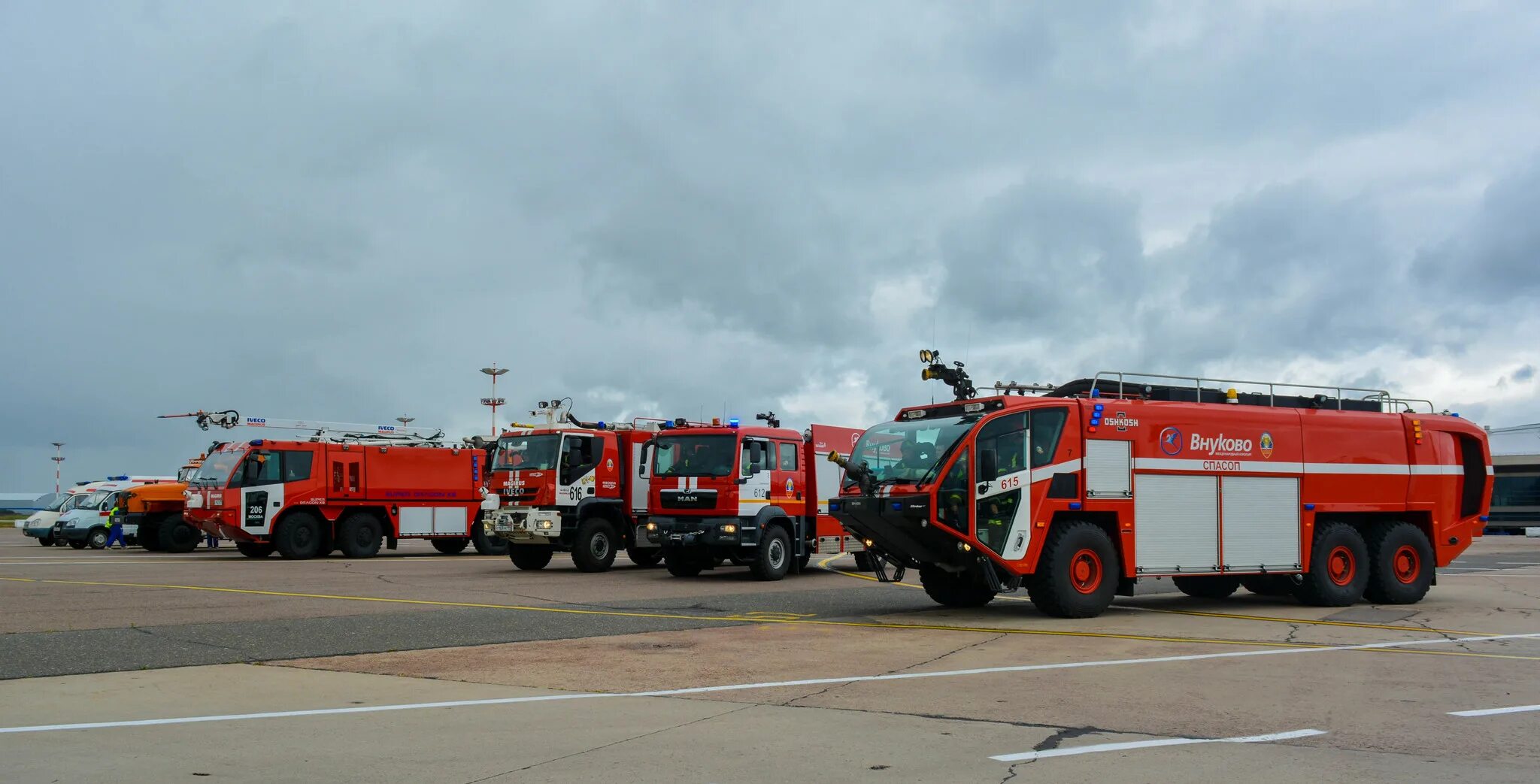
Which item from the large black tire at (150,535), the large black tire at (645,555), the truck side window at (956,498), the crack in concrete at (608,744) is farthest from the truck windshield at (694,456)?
the large black tire at (150,535)

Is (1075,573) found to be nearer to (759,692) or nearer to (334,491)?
(759,692)

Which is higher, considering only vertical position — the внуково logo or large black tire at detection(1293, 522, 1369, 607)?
the внуково logo

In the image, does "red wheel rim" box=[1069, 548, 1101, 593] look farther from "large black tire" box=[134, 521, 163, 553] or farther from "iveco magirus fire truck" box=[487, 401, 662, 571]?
"large black tire" box=[134, 521, 163, 553]

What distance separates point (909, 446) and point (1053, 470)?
1.70 m

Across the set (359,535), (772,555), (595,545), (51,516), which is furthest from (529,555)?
(51,516)

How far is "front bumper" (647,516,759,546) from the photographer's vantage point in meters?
19.8

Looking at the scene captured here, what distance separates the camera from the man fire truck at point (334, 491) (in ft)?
89.4

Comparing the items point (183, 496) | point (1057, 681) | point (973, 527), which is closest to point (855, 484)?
point (973, 527)

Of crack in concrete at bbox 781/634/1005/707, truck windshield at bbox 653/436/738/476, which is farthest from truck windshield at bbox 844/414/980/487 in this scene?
truck windshield at bbox 653/436/738/476

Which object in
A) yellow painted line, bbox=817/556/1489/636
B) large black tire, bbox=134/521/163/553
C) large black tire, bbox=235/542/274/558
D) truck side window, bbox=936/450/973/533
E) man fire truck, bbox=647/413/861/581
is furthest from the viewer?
large black tire, bbox=134/521/163/553

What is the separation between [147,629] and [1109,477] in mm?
10697

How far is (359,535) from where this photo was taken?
1132 inches

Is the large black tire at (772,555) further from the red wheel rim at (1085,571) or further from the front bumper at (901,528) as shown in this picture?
the red wheel rim at (1085,571)

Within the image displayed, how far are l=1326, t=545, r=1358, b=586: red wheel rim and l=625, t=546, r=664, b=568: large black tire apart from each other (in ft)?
40.3
